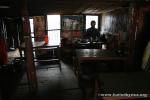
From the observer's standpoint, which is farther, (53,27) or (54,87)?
(53,27)

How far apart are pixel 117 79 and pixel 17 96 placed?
2.24 metres

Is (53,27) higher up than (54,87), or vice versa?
(53,27)

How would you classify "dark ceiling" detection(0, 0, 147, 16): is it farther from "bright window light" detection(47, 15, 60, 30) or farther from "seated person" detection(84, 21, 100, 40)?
"bright window light" detection(47, 15, 60, 30)

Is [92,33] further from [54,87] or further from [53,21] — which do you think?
[54,87]

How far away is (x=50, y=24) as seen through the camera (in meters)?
7.61

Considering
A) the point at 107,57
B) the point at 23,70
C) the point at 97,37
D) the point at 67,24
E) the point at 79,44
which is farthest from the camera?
the point at 67,24

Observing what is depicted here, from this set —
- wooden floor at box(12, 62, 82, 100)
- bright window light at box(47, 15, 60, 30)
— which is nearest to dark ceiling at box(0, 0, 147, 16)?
wooden floor at box(12, 62, 82, 100)

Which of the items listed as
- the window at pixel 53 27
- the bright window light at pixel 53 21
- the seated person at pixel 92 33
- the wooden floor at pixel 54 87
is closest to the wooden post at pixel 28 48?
the wooden floor at pixel 54 87

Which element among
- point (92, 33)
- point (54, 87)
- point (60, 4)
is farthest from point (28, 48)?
point (92, 33)

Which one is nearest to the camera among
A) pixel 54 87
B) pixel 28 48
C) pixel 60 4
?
pixel 28 48

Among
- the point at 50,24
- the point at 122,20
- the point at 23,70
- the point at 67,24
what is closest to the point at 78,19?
the point at 67,24

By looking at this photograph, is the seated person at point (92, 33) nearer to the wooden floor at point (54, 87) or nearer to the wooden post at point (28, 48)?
the wooden floor at point (54, 87)

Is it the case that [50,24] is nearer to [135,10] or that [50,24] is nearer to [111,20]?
[111,20]

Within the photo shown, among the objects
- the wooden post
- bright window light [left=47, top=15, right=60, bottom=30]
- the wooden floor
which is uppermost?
bright window light [left=47, top=15, right=60, bottom=30]
